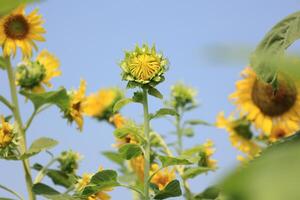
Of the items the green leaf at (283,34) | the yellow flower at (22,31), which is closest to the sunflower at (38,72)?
the yellow flower at (22,31)

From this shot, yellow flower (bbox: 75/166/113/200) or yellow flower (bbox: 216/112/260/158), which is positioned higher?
yellow flower (bbox: 216/112/260/158)

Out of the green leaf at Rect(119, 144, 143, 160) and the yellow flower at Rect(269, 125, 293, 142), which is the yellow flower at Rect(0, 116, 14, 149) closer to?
the green leaf at Rect(119, 144, 143, 160)

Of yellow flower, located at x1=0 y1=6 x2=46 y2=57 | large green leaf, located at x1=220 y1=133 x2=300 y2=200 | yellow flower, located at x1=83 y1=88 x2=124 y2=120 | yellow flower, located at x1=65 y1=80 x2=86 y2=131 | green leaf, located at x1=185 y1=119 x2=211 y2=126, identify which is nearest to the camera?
large green leaf, located at x1=220 y1=133 x2=300 y2=200

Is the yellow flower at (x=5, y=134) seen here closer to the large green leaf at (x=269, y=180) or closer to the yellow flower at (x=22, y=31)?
the yellow flower at (x=22, y=31)

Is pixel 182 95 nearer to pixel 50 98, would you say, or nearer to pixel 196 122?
pixel 196 122

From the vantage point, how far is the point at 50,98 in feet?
4.88

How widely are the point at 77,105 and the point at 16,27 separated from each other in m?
0.33

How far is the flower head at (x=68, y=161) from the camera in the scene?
1881mm

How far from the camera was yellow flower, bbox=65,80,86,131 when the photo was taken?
179cm

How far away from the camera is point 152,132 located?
1789mm

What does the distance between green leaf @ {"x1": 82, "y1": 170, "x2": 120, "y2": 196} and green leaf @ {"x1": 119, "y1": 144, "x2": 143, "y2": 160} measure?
2.4 inches

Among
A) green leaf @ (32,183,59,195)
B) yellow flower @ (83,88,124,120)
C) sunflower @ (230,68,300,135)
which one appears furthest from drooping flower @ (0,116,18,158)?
yellow flower @ (83,88,124,120)

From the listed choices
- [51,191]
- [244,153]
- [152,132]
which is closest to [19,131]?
[51,191]

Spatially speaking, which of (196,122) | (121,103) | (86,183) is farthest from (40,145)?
(196,122)
